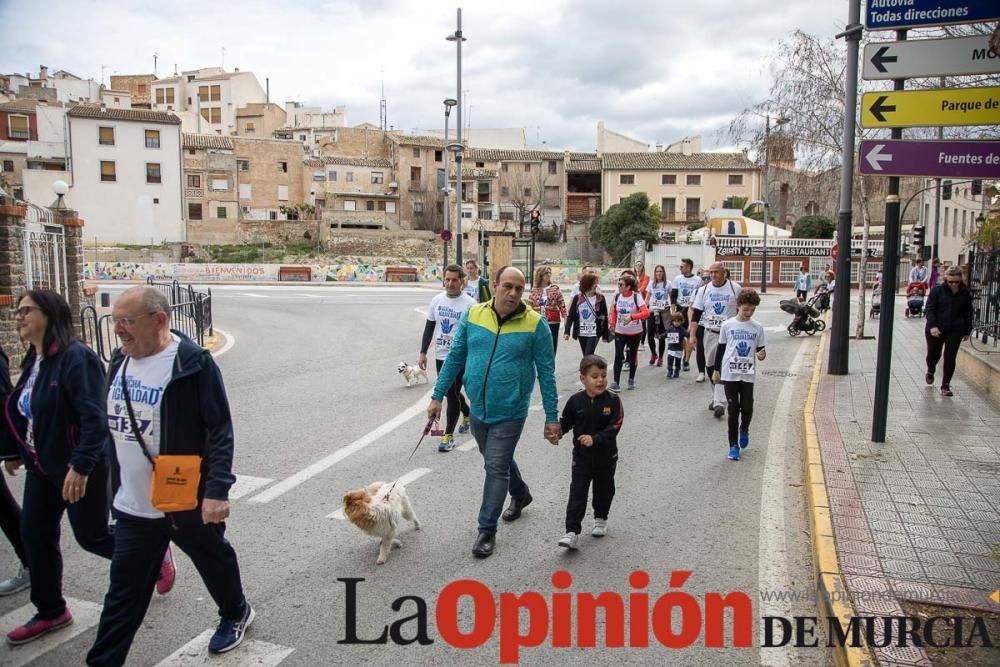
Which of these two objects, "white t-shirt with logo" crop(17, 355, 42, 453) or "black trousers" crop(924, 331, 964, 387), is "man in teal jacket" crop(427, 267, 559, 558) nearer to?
"white t-shirt with logo" crop(17, 355, 42, 453)

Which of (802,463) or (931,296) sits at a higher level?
(931,296)

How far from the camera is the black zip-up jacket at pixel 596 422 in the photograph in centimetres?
515

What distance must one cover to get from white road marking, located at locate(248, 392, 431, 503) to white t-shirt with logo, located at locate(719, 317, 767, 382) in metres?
3.67

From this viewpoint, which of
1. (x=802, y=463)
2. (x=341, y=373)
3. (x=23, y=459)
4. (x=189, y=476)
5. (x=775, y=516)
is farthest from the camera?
(x=341, y=373)

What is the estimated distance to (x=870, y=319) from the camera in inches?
928

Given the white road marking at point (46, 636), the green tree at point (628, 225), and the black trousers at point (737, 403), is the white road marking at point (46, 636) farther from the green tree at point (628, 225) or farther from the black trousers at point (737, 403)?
the green tree at point (628, 225)

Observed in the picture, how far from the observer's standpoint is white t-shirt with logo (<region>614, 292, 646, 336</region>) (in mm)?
10688

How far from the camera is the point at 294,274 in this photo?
152ft

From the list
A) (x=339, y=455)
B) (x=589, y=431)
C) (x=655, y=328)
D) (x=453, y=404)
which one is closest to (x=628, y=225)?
(x=655, y=328)

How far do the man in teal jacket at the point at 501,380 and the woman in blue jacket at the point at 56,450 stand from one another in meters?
2.00

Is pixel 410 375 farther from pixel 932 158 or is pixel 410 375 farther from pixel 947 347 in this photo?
pixel 947 347

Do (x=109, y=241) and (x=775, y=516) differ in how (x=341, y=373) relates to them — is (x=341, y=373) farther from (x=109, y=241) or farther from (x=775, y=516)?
(x=109, y=241)

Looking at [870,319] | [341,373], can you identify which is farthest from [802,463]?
[870,319]

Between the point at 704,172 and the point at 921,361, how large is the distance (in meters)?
58.3
